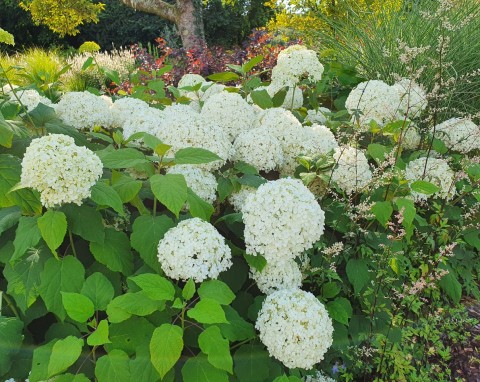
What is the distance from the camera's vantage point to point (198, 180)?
207cm

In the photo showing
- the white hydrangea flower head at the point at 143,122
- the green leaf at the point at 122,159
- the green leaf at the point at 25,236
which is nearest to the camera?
the green leaf at the point at 25,236

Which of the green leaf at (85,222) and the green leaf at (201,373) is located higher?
the green leaf at (85,222)

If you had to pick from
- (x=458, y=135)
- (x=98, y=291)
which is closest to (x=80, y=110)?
(x=98, y=291)

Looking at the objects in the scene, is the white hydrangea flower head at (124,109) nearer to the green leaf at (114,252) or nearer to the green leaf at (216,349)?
the green leaf at (114,252)

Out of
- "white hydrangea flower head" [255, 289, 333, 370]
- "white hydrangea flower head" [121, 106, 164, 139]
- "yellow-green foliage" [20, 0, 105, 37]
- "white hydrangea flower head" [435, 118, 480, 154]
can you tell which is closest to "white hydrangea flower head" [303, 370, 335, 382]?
"white hydrangea flower head" [255, 289, 333, 370]

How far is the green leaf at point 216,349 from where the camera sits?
1.49 m

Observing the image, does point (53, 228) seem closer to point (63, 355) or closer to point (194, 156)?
point (63, 355)

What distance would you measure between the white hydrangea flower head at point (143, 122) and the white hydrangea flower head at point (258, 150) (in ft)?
1.37

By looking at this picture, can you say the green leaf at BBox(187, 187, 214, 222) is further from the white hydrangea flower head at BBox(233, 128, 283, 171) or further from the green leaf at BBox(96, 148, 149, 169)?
the white hydrangea flower head at BBox(233, 128, 283, 171)

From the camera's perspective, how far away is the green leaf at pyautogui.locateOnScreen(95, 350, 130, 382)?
1487 mm

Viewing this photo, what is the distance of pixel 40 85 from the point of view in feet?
10.4

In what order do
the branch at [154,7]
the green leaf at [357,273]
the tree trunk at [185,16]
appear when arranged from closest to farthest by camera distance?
the green leaf at [357,273]
the branch at [154,7]
the tree trunk at [185,16]

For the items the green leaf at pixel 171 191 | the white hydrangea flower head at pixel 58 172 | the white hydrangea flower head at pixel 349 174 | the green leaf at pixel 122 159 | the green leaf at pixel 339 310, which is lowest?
the green leaf at pixel 339 310

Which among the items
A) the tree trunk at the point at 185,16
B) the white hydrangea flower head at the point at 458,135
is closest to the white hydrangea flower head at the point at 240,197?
the white hydrangea flower head at the point at 458,135
